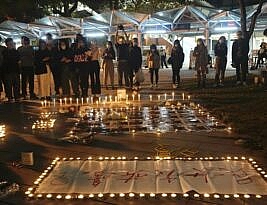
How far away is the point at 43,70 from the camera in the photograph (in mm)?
13484

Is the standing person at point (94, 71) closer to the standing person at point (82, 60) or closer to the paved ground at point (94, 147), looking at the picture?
the standing person at point (82, 60)

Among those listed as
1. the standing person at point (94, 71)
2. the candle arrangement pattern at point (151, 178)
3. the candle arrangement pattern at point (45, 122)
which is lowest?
the candle arrangement pattern at point (151, 178)

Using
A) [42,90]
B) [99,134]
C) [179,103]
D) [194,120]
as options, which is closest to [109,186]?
[99,134]

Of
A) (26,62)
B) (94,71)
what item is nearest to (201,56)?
(94,71)

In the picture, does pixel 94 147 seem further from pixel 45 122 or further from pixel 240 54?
pixel 240 54

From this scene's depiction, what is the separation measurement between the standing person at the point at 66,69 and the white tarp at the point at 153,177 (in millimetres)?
7417

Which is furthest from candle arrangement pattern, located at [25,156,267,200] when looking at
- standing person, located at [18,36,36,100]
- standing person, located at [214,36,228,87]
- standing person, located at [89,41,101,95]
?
standing person, located at [214,36,228,87]

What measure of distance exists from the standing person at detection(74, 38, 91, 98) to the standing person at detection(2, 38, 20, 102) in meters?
1.74

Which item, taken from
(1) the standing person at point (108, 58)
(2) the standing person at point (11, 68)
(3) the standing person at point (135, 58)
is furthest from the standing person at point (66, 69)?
(3) the standing person at point (135, 58)

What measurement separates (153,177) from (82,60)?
27.2 ft

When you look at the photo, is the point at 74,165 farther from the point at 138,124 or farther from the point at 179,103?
the point at 179,103

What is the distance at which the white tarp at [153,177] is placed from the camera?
509 centimetres

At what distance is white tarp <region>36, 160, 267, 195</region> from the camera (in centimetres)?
509

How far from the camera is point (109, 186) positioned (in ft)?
17.1
